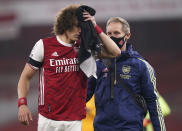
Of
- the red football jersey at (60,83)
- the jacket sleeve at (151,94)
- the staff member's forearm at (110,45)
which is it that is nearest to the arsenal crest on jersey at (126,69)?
the jacket sleeve at (151,94)

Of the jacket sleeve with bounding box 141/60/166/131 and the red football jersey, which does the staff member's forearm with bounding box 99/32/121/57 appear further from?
the jacket sleeve with bounding box 141/60/166/131

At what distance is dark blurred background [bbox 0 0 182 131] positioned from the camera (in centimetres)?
1480

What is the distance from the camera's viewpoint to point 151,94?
481cm

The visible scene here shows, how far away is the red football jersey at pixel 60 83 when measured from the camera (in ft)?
14.3

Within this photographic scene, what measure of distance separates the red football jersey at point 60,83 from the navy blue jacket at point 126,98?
0.39 m

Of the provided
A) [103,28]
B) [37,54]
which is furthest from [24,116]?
[103,28]

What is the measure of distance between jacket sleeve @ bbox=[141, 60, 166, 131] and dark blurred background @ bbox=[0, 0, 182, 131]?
980cm

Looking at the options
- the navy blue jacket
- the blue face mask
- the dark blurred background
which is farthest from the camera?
the dark blurred background

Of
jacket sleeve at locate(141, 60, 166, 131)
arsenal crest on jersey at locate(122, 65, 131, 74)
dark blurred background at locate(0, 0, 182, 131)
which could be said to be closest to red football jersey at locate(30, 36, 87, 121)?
arsenal crest on jersey at locate(122, 65, 131, 74)

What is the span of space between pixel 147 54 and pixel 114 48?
12694 mm

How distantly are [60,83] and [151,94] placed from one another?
96 cm

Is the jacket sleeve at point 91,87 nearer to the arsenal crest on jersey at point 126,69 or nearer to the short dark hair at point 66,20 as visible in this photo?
the arsenal crest on jersey at point 126,69

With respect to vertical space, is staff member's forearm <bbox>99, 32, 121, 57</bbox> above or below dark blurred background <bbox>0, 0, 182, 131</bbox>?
above

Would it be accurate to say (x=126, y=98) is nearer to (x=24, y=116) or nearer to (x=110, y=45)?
(x=110, y=45)
